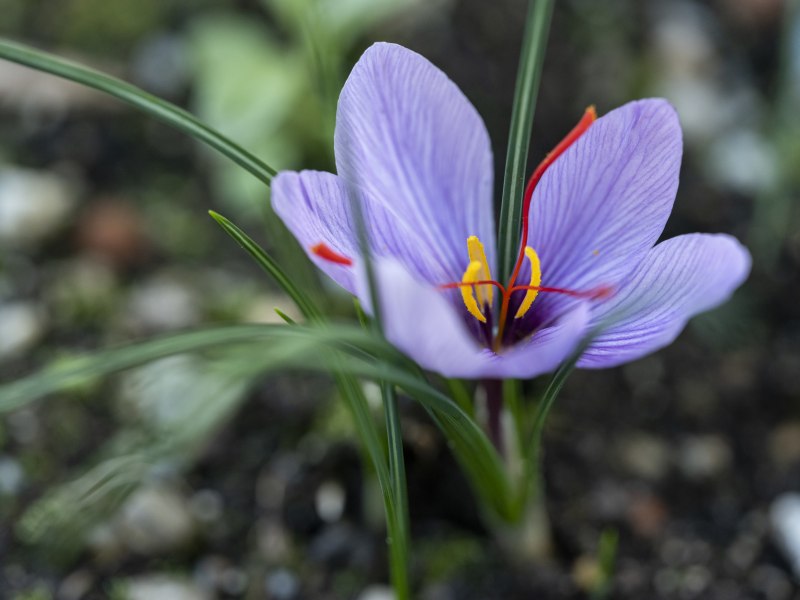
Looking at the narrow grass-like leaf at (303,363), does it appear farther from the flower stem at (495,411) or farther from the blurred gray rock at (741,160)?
the blurred gray rock at (741,160)

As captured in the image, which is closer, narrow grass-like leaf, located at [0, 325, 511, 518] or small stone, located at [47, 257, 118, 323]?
narrow grass-like leaf, located at [0, 325, 511, 518]

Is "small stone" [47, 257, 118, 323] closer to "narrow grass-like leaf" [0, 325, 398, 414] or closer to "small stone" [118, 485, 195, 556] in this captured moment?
"small stone" [118, 485, 195, 556]

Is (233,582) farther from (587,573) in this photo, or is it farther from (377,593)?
(587,573)

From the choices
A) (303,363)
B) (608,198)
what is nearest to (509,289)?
(608,198)

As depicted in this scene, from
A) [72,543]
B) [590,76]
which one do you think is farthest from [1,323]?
[590,76]

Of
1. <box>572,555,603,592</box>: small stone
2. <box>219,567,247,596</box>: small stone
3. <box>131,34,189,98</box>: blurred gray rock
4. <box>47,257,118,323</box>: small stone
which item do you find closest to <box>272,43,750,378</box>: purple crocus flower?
<box>572,555,603,592</box>: small stone
